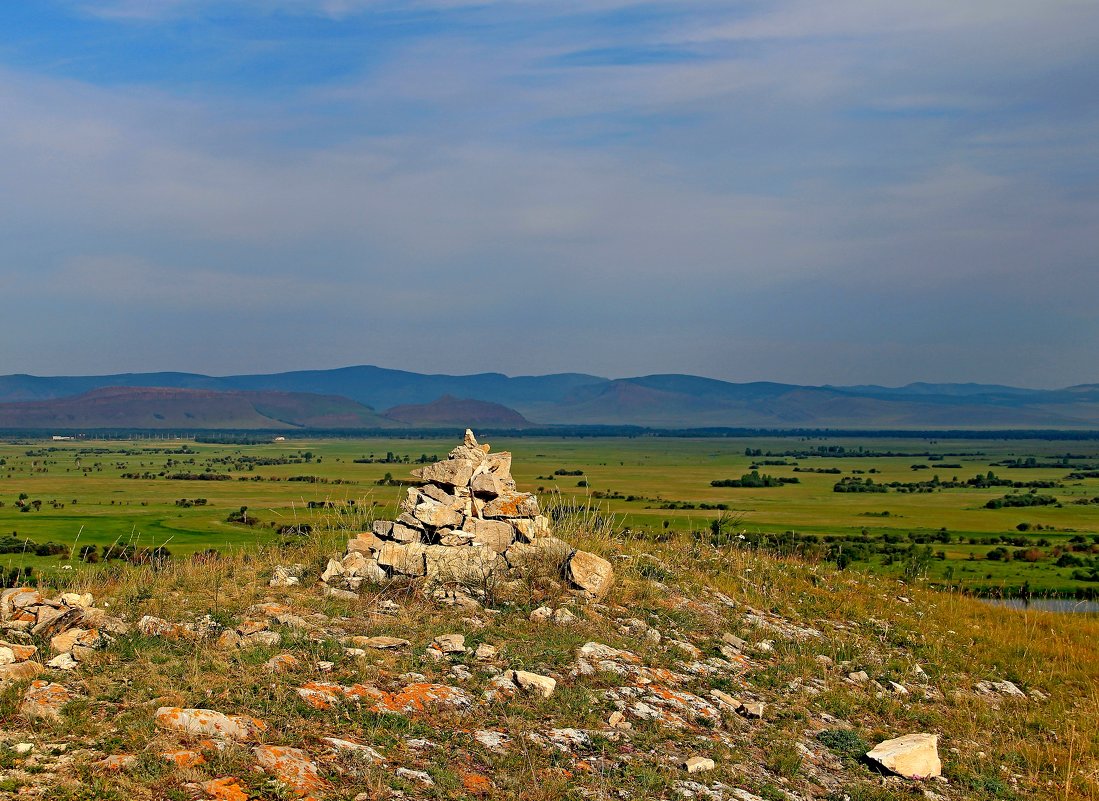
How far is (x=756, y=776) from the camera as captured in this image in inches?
373

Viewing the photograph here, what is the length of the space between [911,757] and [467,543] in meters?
8.00

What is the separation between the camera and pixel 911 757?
10188 millimetres

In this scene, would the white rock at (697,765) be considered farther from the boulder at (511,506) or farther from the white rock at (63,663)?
the boulder at (511,506)

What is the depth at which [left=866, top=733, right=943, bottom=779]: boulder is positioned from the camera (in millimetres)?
10117

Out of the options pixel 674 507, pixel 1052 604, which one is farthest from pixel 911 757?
pixel 674 507

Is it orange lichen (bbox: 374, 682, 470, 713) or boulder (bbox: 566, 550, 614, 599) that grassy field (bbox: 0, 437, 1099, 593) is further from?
orange lichen (bbox: 374, 682, 470, 713)

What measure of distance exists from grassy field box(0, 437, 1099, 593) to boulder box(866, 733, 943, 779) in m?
12.5

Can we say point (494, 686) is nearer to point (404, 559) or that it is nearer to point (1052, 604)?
point (404, 559)

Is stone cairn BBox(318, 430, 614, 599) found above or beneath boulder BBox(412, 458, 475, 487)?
beneath

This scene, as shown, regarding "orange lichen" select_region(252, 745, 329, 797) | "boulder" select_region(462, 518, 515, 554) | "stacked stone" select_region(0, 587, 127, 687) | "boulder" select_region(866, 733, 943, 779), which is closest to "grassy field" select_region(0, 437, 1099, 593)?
"boulder" select_region(462, 518, 515, 554)

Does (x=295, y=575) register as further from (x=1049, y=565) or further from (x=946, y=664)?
(x=1049, y=565)

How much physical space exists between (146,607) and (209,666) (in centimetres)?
330

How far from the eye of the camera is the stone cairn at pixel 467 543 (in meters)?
14.7

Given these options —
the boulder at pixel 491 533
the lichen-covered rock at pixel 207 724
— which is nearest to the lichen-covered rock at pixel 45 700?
the lichen-covered rock at pixel 207 724
